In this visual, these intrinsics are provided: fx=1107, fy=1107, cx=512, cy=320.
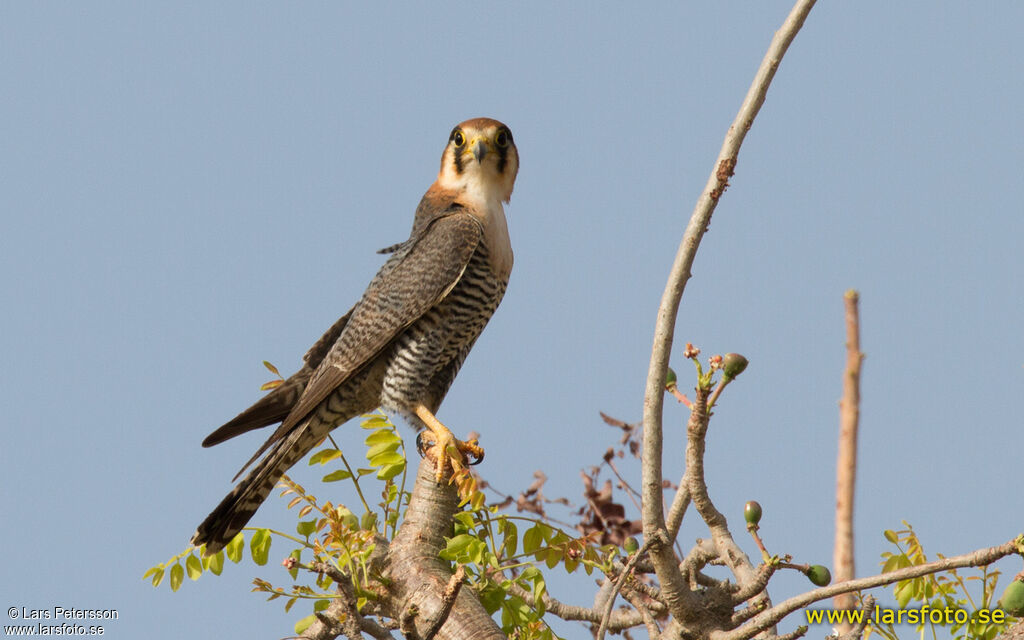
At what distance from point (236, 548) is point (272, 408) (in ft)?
3.78

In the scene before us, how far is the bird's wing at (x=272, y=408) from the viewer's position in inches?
185

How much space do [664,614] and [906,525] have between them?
0.83 metres

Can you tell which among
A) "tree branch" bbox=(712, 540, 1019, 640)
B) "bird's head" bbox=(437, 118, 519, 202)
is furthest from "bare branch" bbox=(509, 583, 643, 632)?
"bird's head" bbox=(437, 118, 519, 202)

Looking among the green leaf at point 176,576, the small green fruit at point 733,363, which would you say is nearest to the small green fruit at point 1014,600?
the small green fruit at point 733,363

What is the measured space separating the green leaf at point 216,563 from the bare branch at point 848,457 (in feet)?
6.82

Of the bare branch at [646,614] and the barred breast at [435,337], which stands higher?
the barred breast at [435,337]

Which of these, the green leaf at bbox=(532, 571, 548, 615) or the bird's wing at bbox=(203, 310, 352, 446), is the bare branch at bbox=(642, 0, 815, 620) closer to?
the green leaf at bbox=(532, 571, 548, 615)

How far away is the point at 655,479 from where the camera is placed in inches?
119

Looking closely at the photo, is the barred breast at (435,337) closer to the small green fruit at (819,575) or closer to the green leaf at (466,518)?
the green leaf at (466,518)

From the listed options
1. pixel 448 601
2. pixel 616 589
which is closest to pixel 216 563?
pixel 448 601

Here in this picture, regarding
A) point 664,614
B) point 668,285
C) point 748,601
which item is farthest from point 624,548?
point 668,285

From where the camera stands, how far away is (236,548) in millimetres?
3785

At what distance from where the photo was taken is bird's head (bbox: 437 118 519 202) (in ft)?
17.4

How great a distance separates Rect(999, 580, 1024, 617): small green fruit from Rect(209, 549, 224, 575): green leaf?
2.53m
